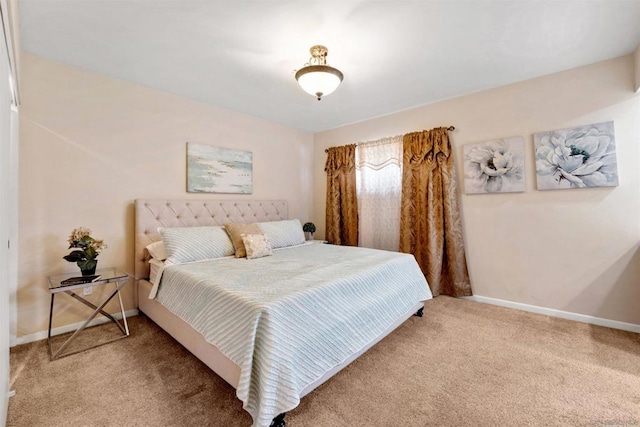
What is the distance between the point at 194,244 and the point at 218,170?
1202 millimetres

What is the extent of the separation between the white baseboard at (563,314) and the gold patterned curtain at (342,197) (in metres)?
1.83

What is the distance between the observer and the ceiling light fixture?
2.05 meters

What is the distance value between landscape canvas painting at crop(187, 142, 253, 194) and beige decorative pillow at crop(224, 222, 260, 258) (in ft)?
2.30

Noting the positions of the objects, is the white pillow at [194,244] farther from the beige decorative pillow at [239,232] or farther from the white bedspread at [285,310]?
the white bedspread at [285,310]

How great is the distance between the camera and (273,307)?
4.64ft

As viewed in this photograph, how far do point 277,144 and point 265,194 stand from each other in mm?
837

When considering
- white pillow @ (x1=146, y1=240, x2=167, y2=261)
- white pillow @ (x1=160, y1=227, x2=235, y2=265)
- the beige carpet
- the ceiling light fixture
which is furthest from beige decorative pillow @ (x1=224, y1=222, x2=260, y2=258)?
the ceiling light fixture

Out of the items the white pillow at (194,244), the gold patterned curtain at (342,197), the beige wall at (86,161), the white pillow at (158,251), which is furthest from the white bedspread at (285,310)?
the gold patterned curtain at (342,197)

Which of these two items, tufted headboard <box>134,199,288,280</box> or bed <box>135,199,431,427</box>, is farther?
tufted headboard <box>134,199,288,280</box>

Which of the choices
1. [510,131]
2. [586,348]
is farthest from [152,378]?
[510,131]

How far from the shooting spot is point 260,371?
4.31 feet

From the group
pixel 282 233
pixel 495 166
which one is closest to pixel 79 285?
pixel 282 233

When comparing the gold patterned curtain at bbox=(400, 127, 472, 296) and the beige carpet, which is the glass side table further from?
the gold patterned curtain at bbox=(400, 127, 472, 296)

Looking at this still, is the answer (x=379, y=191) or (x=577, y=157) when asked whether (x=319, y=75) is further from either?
(x=577, y=157)
